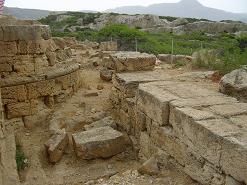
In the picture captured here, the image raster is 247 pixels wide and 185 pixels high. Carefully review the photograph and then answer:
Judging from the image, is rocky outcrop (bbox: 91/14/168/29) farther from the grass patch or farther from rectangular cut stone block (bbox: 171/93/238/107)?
rectangular cut stone block (bbox: 171/93/238/107)

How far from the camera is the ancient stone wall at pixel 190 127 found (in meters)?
3.62

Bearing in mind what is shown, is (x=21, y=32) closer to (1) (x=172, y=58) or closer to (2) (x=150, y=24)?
(1) (x=172, y=58)

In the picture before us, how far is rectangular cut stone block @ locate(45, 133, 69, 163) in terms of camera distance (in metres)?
6.12

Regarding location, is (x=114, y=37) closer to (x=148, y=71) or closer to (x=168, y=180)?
(x=148, y=71)

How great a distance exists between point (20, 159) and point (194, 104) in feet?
10.6

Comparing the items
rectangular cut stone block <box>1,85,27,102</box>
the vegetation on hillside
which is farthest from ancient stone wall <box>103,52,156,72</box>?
rectangular cut stone block <box>1,85,27,102</box>

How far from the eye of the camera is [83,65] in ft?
38.4

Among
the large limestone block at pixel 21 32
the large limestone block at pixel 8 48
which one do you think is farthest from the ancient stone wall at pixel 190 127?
the large limestone block at pixel 8 48

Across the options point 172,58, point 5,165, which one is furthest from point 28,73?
point 172,58

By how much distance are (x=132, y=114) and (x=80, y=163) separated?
122cm

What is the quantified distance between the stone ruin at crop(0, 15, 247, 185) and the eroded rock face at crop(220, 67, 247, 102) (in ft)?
0.57

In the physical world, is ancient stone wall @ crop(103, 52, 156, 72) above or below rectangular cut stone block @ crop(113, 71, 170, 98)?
above

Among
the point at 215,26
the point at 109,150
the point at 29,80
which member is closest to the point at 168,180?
the point at 109,150

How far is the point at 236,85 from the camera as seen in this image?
5215 millimetres
